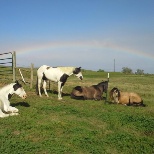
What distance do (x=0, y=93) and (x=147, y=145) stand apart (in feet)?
21.7

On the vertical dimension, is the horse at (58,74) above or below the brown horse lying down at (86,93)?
above

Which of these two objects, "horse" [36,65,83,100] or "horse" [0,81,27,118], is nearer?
"horse" [0,81,27,118]

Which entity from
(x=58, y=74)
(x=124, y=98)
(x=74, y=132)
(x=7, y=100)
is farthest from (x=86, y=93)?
(x=74, y=132)

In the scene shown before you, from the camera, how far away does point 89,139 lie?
8.50 metres

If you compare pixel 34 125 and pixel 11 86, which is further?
pixel 11 86

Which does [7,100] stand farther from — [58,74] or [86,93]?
[86,93]

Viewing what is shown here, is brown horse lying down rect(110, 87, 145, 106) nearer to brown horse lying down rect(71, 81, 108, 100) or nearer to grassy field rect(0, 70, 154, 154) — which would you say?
brown horse lying down rect(71, 81, 108, 100)

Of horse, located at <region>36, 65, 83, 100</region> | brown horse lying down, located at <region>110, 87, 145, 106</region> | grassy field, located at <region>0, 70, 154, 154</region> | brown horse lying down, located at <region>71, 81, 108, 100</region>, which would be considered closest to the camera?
grassy field, located at <region>0, 70, 154, 154</region>

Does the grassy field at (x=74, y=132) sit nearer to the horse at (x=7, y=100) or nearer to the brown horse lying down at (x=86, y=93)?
the horse at (x=7, y=100)

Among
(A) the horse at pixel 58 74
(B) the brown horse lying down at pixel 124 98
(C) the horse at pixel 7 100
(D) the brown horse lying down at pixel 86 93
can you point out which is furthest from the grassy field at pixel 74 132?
(A) the horse at pixel 58 74

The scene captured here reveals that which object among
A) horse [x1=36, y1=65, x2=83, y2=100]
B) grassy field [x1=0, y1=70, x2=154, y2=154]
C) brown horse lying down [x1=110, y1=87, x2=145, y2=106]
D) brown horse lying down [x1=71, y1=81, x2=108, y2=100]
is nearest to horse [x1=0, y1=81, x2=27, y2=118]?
grassy field [x1=0, y1=70, x2=154, y2=154]

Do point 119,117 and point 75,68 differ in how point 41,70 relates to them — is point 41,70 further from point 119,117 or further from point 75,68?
point 119,117

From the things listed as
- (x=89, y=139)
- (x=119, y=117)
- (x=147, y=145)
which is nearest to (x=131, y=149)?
(x=147, y=145)

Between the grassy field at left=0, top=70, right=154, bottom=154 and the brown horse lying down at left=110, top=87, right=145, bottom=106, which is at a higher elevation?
the brown horse lying down at left=110, top=87, right=145, bottom=106
